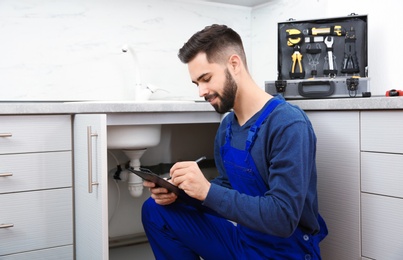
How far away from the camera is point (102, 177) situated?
4.91 ft

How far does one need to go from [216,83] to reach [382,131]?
58cm

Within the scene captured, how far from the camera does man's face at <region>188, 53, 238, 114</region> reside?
139cm

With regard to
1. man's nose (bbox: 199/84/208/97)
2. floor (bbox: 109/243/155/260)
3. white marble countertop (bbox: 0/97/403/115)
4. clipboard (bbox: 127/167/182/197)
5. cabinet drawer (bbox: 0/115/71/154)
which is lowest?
floor (bbox: 109/243/155/260)

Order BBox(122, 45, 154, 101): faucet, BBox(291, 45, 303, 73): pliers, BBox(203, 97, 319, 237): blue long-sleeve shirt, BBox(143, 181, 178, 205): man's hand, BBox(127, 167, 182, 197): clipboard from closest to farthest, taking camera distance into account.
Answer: BBox(203, 97, 319, 237): blue long-sleeve shirt, BBox(127, 167, 182, 197): clipboard, BBox(143, 181, 178, 205): man's hand, BBox(291, 45, 303, 73): pliers, BBox(122, 45, 154, 101): faucet

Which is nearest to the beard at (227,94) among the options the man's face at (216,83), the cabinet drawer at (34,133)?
the man's face at (216,83)

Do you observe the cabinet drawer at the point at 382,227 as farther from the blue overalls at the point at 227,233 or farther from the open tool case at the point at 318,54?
the open tool case at the point at 318,54

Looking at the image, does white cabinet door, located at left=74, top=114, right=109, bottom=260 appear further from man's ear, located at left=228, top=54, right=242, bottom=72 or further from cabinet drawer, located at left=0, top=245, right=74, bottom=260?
man's ear, located at left=228, top=54, right=242, bottom=72

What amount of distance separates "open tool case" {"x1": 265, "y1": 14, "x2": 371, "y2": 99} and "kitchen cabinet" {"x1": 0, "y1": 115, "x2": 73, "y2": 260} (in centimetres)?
95

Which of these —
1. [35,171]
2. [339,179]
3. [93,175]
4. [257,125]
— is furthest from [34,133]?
[339,179]

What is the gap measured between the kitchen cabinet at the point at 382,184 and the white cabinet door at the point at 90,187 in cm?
90

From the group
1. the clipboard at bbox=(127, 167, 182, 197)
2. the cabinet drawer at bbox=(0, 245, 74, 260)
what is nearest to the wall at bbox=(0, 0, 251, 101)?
the cabinet drawer at bbox=(0, 245, 74, 260)

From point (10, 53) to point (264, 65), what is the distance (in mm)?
1449

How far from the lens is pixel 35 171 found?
5.37 ft

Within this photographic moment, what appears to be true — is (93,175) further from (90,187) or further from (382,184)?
(382,184)
